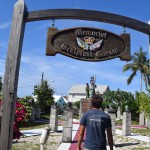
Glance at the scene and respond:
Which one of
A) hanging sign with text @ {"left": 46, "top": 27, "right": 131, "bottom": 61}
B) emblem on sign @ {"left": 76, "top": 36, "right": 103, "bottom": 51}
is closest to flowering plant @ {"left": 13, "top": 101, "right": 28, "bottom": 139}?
hanging sign with text @ {"left": 46, "top": 27, "right": 131, "bottom": 61}

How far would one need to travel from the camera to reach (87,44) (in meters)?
5.95

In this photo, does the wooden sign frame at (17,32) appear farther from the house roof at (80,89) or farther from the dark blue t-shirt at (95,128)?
the house roof at (80,89)

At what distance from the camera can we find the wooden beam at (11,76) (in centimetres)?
521

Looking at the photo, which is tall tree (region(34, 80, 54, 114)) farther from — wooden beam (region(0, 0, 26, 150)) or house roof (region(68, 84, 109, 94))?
house roof (region(68, 84, 109, 94))

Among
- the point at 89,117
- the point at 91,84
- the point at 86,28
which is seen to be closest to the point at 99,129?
the point at 89,117

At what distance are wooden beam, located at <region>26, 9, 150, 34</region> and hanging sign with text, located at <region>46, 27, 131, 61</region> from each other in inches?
9.4

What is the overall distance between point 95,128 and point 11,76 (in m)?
1.69

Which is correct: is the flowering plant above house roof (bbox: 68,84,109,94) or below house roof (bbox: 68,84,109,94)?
below

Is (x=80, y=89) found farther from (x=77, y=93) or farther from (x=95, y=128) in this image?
(x=95, y=128)

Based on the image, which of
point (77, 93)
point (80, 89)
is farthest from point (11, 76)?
point (80, 89)

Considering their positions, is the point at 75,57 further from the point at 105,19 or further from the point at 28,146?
the point at 28,146

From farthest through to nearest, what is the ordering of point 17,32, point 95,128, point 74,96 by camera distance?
point 74,96
point 17,32
point 95,128

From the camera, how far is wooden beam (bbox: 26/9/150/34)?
5.85 meters

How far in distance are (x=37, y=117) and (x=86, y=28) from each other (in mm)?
30141
